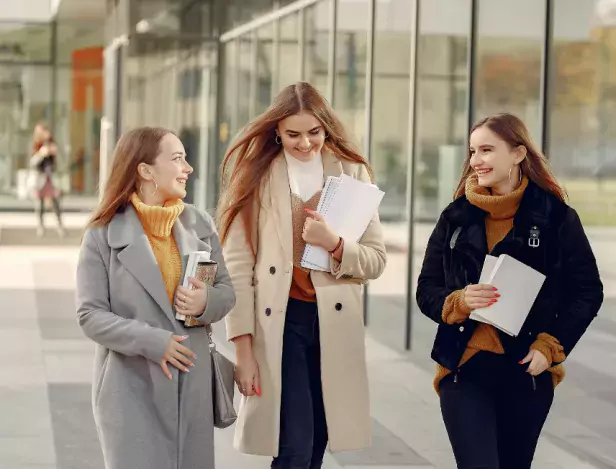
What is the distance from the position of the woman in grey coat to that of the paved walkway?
8.40 feet

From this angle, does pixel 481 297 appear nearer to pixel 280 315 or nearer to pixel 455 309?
pixel 455 309

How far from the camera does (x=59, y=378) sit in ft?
31.6

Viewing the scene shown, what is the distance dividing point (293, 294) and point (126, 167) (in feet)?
2.50

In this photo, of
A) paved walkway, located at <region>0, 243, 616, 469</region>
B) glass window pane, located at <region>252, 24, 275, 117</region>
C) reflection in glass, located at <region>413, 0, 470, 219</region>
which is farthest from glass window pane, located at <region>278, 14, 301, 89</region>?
paved walkway, located at <region>0, 243, 616, 469</region>

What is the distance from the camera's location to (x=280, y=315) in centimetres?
469

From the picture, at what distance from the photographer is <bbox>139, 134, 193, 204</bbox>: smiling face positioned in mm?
4383

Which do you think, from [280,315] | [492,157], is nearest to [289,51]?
[280,315]

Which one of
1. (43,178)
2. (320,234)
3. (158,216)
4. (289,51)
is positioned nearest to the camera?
(158,216)

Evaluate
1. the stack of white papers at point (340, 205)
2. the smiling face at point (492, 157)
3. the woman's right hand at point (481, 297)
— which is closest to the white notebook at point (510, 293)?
the woman's right hand at point (481, 297)

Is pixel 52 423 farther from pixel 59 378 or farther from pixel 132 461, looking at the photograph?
pixel 132 461

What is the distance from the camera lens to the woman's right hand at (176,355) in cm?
424

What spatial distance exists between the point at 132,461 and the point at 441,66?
6900mm

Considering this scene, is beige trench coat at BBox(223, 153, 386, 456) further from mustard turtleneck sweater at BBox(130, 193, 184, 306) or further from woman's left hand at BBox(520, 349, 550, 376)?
woman's left hand at BBox(520, 349, 550, 376)

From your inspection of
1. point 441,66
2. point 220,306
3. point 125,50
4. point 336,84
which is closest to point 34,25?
point 125,50
